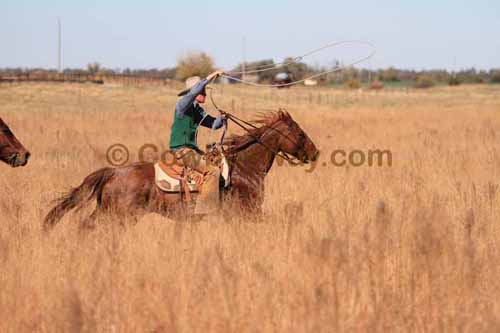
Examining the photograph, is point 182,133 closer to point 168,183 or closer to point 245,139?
point 168,183

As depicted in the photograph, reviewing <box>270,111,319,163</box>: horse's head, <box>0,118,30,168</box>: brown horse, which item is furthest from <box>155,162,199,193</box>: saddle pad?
<box>0,118,30,168</box>: brown horse

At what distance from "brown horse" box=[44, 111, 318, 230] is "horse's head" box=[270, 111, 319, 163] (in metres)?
0.21

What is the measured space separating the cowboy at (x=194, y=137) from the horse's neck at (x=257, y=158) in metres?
0.48

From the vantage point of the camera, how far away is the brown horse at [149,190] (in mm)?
8133

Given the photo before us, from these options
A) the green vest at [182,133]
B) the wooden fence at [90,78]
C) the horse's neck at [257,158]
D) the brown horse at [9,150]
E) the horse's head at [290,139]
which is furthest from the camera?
the wooden fence at [90,78]

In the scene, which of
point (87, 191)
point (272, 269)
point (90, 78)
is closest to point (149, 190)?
point (87, 191)

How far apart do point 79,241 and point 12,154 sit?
183cm

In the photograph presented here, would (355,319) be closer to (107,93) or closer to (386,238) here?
(386,238)

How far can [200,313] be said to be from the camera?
5.12 meters

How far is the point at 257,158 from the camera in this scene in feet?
29.2

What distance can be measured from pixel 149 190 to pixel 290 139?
74.3 inches

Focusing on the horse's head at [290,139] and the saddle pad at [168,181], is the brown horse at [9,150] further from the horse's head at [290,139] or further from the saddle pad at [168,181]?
the horse's head at [290,139]

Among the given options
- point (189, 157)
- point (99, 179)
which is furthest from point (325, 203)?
point (99, 179)

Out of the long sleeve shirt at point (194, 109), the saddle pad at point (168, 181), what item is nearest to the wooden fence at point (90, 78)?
the long sleeve shirt at point (194, 109)
